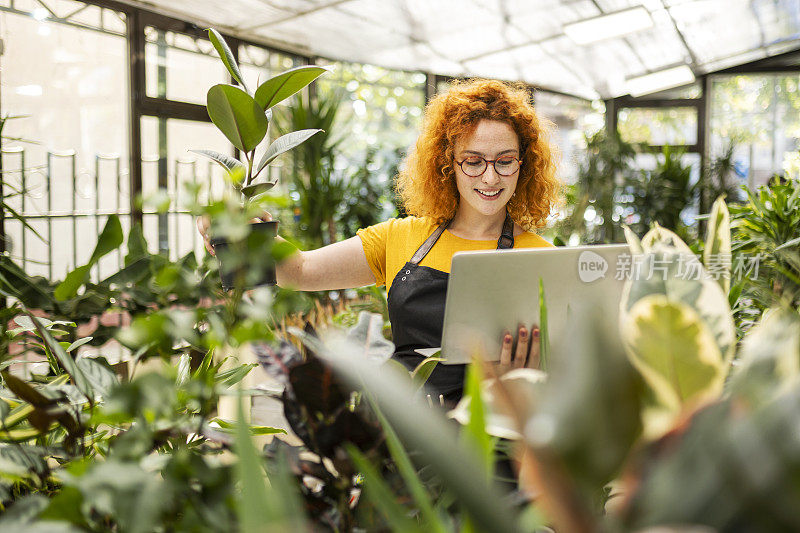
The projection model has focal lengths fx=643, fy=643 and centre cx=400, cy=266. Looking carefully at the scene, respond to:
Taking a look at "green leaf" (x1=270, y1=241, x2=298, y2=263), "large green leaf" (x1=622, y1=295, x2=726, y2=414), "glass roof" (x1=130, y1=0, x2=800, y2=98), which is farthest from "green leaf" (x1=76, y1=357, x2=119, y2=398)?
"glass roof" (x1=130, y1=0, x2=800, y2=98)

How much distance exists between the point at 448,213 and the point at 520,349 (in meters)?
0.95

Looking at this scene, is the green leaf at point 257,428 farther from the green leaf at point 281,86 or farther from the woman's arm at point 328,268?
the woman's arm at point 328,268

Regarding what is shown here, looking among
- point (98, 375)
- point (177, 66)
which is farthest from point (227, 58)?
point (177, 66)

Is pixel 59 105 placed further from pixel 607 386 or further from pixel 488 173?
pixel 607 386

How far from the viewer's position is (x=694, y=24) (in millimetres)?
6281

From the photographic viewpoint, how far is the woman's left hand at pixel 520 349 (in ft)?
3.15

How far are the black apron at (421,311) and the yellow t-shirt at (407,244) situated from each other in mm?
37

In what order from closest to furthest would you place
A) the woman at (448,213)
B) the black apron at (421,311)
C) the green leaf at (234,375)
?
the green leaf at (234,375) → the black apron at (421,311) → the woman at (448,213)

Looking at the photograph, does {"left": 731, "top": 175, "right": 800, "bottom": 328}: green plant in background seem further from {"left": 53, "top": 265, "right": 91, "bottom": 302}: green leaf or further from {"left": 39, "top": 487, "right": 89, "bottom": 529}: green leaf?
{"left": 53, "top": 265, "right": 91, "bottom": 302}: green leaf

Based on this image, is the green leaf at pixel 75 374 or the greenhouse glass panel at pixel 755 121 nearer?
the green leaf at pixel 75 374

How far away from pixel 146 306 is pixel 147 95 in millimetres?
2038

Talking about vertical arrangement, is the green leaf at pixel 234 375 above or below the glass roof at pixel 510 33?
below

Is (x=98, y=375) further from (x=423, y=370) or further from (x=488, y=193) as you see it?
(x=488, y=193)

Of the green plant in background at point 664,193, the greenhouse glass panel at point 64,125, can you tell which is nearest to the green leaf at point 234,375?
the greenhouse glass panel at point 64,125
